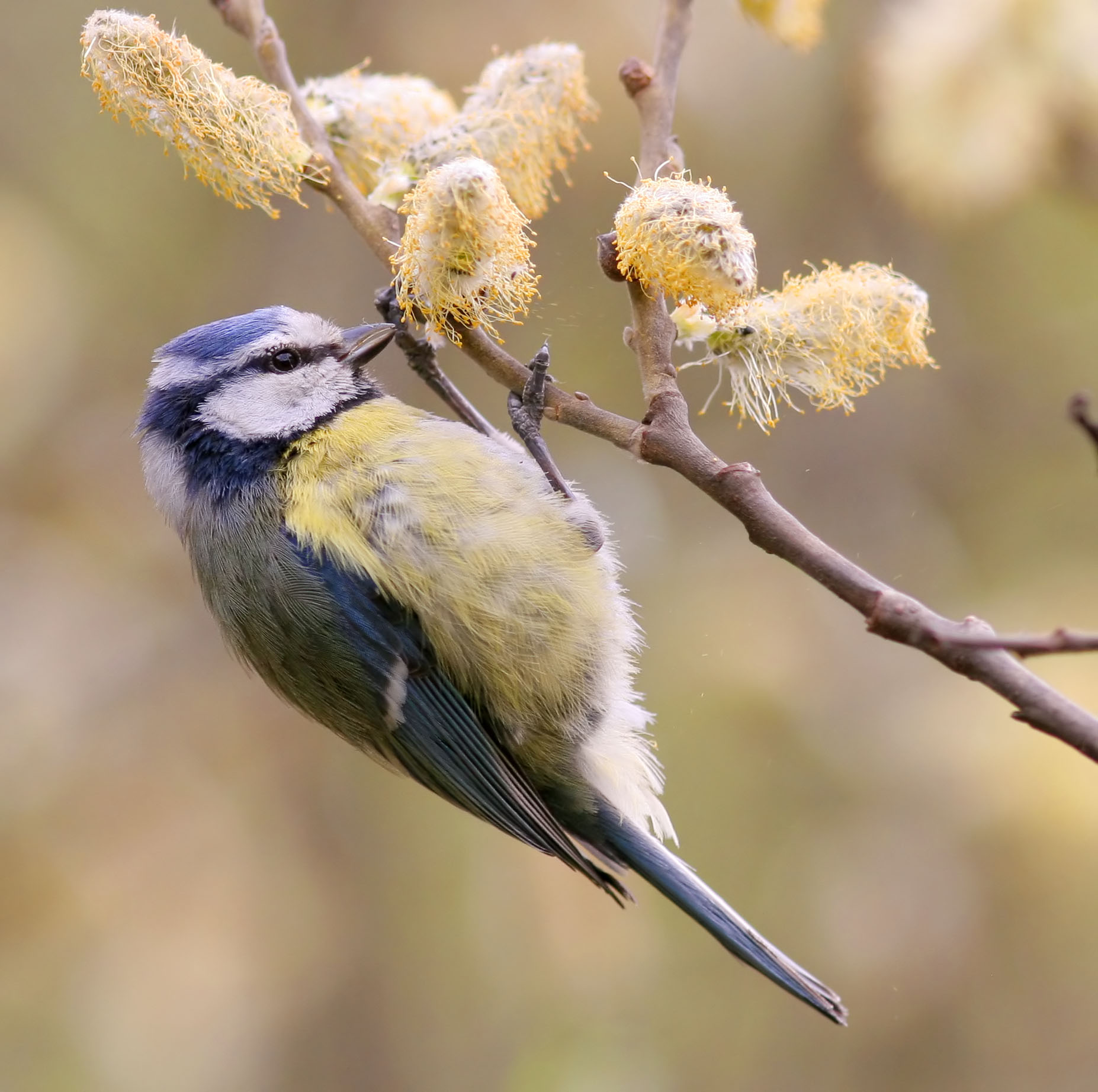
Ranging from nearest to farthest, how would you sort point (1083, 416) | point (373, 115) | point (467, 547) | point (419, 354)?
point (1083, 416) < point (373, 115) < point (467, 547) < point (419, 354)

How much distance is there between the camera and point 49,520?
2881mm

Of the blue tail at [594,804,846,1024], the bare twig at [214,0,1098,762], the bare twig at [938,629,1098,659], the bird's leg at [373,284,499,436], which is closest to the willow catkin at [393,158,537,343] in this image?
the bare twig at [214,0,1098,762]

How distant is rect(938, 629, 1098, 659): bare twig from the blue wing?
1125mm

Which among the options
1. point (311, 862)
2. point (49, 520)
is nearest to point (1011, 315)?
point (311, 862)

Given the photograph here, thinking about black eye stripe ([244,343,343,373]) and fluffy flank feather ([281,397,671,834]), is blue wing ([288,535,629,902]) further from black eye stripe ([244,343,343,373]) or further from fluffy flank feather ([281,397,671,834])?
black eye stripe ([244,343,343,373])

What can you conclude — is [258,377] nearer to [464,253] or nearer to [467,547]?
[467,547]

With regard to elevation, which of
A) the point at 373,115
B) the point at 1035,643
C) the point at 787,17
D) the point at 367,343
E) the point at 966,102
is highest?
the point at 966,102

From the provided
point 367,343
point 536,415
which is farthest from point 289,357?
point 536,415

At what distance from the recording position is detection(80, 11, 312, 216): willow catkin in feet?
4.94

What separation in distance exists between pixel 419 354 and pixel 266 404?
297mm

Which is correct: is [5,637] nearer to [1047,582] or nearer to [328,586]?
[328,586]

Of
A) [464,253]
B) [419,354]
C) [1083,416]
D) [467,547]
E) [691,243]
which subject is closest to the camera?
[1083,416]

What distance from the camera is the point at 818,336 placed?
1500mm

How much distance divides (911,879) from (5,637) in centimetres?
209
